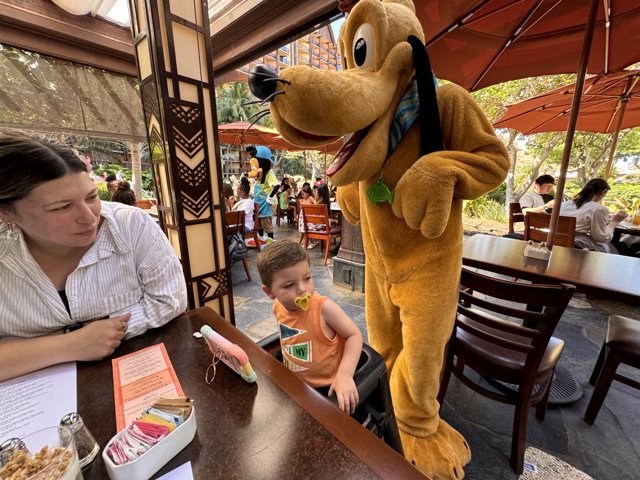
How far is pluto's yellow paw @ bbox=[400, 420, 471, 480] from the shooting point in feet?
3.96

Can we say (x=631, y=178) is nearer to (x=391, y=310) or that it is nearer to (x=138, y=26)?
(x=391, y=310)

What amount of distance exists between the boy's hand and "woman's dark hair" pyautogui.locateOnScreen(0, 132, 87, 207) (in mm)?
1099

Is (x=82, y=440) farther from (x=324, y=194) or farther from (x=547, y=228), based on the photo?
(x=324, y=194)

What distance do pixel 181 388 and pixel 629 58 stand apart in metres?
4.20

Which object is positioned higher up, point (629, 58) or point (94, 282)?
point (629, 58)

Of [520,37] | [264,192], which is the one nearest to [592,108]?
[520,37]

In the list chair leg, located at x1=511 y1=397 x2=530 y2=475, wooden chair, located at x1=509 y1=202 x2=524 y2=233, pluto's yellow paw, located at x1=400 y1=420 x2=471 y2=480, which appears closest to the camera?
pluto's yellow paw, located at x1=400 y1=420 x2=471 y2=480

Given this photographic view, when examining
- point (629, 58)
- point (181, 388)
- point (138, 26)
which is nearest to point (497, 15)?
point (629, 58)

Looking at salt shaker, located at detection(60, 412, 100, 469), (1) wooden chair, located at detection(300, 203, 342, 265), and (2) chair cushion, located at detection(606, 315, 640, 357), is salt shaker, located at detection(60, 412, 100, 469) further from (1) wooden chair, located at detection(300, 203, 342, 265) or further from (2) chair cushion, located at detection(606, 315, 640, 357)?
(1) wooden chair, located at detection(300, 203, 342, 265)

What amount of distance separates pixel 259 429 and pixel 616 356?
80.5 inches

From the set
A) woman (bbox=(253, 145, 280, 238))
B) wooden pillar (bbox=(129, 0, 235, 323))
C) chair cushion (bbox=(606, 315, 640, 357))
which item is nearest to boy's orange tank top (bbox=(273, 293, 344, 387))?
wooden pillar (bbox=(129, 0, 235, 323))

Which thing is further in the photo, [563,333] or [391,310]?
[563,333]

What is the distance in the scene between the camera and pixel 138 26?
1.75 metres

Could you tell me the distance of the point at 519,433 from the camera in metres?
1.34
